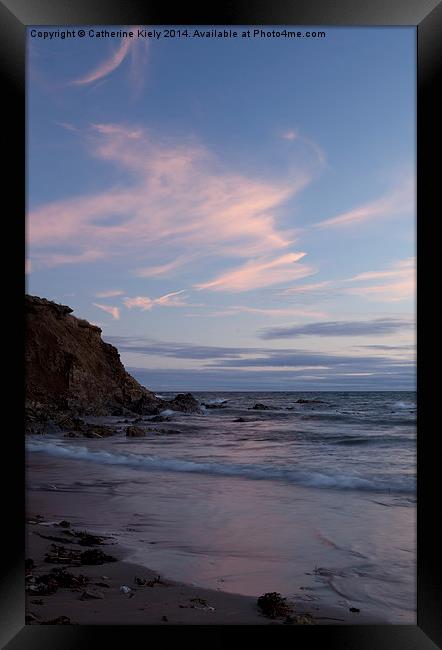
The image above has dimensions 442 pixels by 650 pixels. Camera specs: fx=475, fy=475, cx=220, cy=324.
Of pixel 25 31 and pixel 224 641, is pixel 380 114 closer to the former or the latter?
pixel 25 31

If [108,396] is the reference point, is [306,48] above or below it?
above

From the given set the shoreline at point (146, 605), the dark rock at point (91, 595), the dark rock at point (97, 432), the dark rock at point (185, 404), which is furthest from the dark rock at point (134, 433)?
the dark rock at point (91, 595)

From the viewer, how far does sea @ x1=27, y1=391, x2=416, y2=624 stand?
227 cm

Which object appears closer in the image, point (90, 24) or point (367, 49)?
point (90, 24)

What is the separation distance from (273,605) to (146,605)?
0.52 metres

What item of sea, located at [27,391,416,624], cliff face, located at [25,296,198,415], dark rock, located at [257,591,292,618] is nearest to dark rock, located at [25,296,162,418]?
cliff face, located at [25,296,198,415]

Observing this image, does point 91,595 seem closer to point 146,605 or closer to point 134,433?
point 146,605

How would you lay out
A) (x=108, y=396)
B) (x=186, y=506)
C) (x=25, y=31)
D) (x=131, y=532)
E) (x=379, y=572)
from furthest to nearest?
(x=108, y=396) → (x=186, y=506) → (x=131, y=532) → (x=379, y=572) → (x=25, y=31)

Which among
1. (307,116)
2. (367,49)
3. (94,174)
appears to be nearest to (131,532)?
(94,174)

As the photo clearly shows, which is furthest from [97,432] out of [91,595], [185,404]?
[91,595]

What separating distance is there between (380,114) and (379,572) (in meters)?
3.02

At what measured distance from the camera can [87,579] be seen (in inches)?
81.4

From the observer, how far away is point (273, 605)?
1.95 m

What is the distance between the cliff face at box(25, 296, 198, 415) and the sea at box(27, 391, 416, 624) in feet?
9.76
